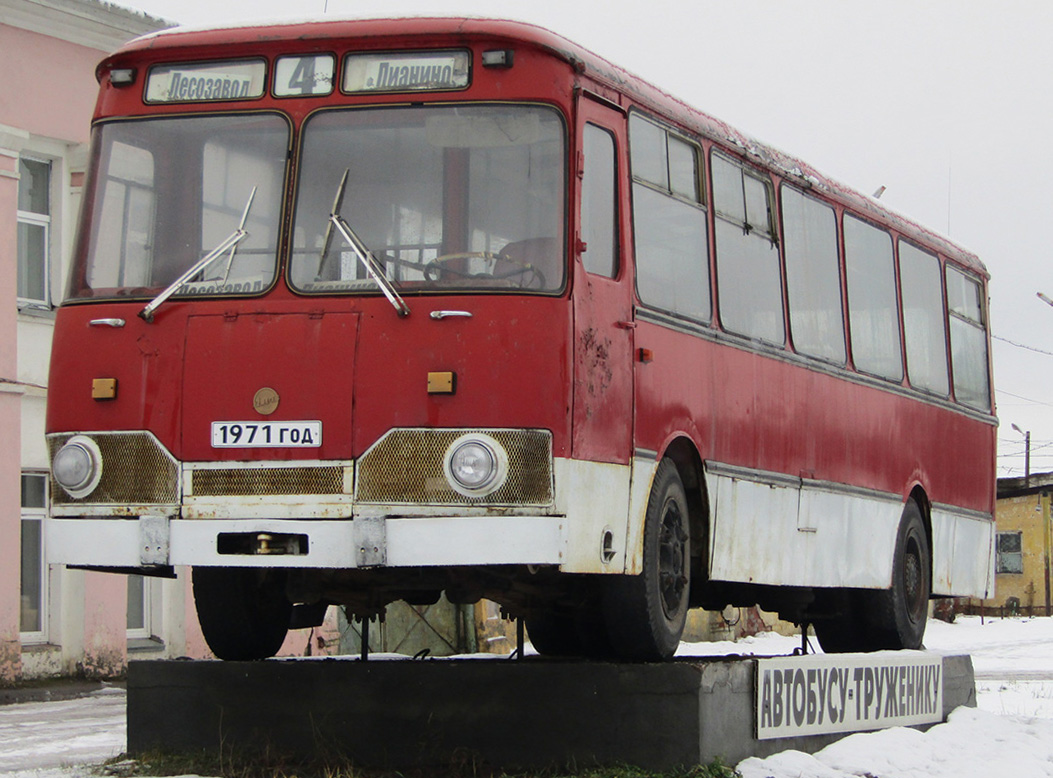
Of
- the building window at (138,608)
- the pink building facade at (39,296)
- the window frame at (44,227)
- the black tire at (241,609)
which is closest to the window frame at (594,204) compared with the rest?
the black tire at (241,609)

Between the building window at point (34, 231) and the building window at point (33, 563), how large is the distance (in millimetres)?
2079

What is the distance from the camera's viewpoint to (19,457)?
66.3 feet

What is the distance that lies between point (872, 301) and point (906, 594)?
2.19 metres

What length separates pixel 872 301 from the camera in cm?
1320

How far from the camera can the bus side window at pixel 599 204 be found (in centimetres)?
872

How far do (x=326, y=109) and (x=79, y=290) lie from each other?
1.52 metres

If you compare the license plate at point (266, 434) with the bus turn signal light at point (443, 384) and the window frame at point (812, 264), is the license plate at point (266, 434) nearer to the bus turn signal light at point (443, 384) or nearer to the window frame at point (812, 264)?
the bus turn signal light at point (443, 384)

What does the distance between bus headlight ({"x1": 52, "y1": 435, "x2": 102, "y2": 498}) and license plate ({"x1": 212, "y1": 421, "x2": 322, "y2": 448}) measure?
0.63 m

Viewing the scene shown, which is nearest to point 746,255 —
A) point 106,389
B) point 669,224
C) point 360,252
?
point 669,224

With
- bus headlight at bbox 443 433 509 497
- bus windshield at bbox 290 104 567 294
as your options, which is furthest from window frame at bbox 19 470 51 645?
bus headlight at bbox 443 433 509 497

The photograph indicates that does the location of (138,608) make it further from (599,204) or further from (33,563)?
(599,204)

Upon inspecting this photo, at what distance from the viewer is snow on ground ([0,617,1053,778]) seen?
32.1 ft

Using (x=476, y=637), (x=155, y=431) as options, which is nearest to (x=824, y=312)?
(x=155, y=431)

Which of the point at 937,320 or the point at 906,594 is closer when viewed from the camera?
the point at 906,594
